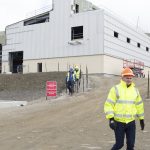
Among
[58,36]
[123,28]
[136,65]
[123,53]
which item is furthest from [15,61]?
[136,65]

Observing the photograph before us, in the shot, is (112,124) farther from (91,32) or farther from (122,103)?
(91,32)

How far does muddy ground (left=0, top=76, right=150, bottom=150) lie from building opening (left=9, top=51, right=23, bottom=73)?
121 feet

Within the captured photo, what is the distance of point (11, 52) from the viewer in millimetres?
58812

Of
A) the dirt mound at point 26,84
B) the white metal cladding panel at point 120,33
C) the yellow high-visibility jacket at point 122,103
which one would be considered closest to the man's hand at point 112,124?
the yellow high-visibility jacket at point 122,103

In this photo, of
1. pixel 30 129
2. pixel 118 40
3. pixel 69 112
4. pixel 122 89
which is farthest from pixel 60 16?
pixel 122 89

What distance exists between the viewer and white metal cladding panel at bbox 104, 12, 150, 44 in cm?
5103

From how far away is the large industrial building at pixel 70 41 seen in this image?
50.2 meters

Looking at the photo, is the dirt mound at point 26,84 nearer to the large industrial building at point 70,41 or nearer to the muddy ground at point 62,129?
the large industrial building at point 70,41

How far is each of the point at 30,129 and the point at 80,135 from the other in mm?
2564

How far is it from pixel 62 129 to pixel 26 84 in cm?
2861

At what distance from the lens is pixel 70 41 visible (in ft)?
171

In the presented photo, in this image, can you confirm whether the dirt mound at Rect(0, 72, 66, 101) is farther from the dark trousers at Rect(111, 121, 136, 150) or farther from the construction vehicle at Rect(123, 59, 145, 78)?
the dark trousers at Rect(111, 121, 136, 150)

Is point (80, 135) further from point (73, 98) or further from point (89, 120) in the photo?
point (73, 98)

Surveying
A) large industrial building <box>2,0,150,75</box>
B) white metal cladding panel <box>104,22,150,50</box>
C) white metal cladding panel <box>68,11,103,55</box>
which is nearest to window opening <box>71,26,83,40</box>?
large industrial building <box>2,0,150,75</box>
